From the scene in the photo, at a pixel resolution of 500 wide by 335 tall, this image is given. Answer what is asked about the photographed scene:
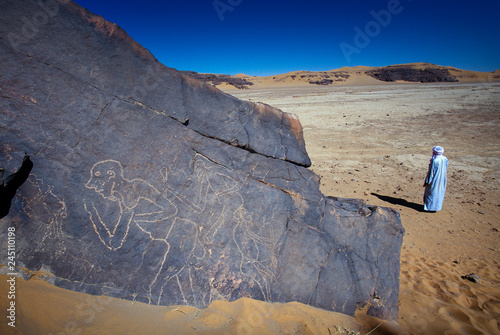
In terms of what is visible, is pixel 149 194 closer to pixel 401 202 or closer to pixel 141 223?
pixel 141 223

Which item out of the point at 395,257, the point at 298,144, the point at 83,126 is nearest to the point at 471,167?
the point at 395,257

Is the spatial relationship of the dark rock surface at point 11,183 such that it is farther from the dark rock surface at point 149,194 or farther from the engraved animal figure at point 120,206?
the engraved animal figure at point 120,206

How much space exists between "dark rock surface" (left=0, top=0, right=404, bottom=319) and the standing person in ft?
11.3

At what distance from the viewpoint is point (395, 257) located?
3.43 metres

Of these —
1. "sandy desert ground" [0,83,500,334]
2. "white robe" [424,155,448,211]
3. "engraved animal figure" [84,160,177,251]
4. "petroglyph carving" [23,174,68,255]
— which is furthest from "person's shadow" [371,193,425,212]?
"petroglyph carving" [23,174,68,255]

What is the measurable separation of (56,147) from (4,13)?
4.64ft

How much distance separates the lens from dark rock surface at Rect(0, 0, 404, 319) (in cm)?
242

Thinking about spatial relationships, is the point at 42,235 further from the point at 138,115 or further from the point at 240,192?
the point at 240,192

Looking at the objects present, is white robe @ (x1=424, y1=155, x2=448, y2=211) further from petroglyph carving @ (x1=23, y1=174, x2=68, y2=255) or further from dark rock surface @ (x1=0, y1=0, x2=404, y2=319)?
petroglyph carving @ (x1=23, y1=174, x2=68, y2=255)

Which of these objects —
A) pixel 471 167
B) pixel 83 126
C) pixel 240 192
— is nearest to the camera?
pixel 83 126
